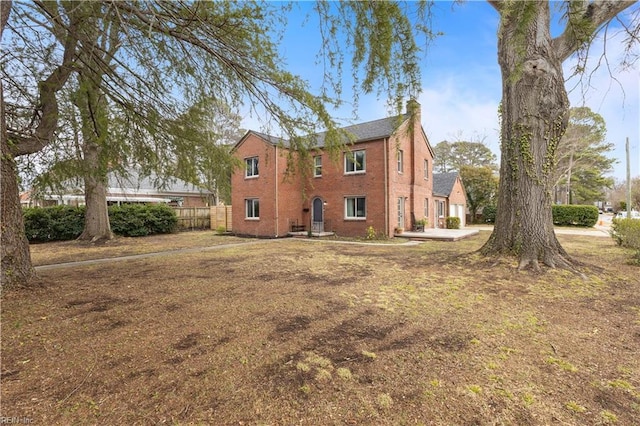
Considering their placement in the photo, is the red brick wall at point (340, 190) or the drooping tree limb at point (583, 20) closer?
the drooping tree limb at point (583, 20)

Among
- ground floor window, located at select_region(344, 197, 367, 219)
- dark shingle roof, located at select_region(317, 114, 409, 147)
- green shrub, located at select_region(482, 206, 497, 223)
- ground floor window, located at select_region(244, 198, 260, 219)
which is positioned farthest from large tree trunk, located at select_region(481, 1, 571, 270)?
green shrub, located at select_region(482, 206, 497, 223)

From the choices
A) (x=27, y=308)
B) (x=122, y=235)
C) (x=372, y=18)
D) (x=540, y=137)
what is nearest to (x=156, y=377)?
(x=27, y=308)

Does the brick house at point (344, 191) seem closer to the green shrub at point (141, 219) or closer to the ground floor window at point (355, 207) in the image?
the ground floor window at point (355, 207)

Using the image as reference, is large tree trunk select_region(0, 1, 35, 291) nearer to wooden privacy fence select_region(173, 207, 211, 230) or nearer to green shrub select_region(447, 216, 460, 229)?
wooden privacy fence select_region(173, 207, 211, 230)

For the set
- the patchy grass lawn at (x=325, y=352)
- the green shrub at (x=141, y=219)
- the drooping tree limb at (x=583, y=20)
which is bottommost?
the patchy grass lawn at (x=325, y=352)

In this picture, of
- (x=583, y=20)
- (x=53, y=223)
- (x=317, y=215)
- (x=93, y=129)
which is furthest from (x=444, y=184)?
(x=53, y=223)

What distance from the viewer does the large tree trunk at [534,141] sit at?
7.36m

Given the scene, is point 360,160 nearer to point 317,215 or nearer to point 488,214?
point 317,215

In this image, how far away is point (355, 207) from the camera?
17.3 m

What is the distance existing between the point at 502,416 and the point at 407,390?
73cm

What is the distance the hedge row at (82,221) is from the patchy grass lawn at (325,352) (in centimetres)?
1193

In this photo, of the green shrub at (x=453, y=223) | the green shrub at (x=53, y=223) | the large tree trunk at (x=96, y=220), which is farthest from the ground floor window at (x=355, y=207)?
the green shrub at (x=53, y=223)

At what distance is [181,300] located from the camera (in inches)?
207

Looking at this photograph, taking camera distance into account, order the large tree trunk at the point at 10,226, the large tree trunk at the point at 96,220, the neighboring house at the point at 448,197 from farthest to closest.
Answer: the neighboring house at the point at 448,197 < the large tree trunk at the point at 96,220 < the large tree trunk at the point at 10,226
